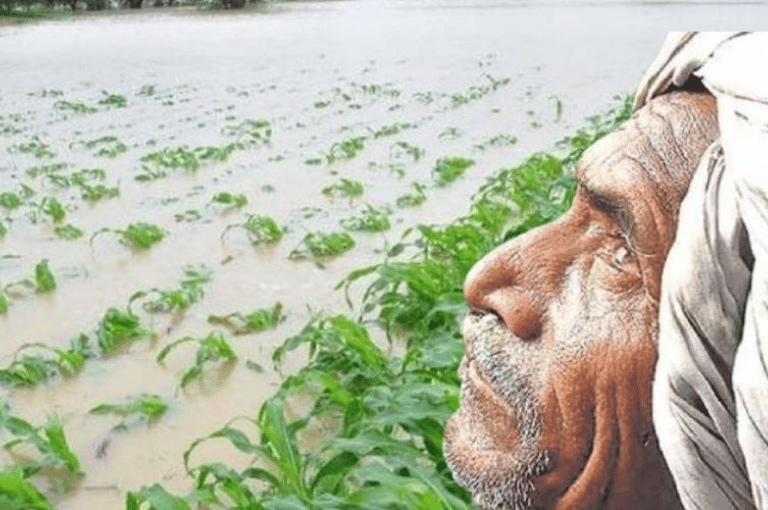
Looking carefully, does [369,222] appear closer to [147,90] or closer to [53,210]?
[53,210]

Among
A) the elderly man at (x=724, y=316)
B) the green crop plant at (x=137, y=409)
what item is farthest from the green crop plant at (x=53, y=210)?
the elderly man at (x=724, y=316)

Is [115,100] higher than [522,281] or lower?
lower

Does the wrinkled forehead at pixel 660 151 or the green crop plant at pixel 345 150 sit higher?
the wrinkled forehead at pixel 660 151

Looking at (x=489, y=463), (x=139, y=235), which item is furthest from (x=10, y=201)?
(x=489, y=463)

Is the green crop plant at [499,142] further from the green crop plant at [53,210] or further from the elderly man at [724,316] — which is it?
the elderly man at [724,316]

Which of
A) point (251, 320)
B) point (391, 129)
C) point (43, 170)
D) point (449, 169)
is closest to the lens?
point (251, 320)

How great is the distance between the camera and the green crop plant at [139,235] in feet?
22.0

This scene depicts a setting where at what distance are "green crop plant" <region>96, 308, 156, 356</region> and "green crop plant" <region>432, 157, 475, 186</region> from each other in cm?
394

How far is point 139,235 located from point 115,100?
9.00 metres

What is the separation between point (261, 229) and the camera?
7.00 meters

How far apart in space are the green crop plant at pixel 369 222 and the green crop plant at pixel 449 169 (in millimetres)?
1421

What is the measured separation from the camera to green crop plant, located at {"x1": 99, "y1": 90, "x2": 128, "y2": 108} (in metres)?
14.9

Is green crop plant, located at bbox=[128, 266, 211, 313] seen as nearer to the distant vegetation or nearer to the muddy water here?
the muddy water

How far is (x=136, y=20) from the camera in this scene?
38562mm
